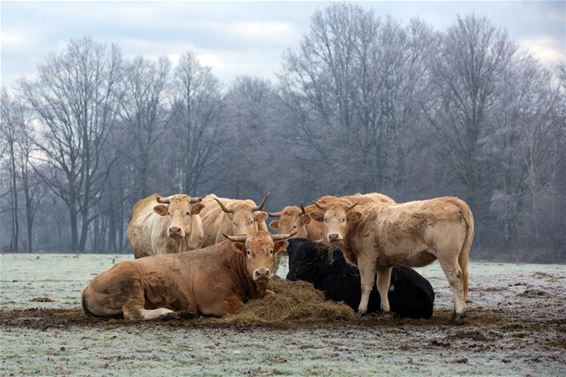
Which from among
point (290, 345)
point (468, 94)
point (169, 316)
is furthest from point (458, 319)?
point (468, 94)

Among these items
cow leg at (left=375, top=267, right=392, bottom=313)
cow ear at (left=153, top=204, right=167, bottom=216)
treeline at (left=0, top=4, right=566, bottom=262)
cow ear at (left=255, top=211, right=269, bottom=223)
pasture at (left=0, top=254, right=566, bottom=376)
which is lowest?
pasture at (left=0, top=254, right=566, bottom=376)

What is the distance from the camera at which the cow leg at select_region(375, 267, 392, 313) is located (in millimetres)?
14859

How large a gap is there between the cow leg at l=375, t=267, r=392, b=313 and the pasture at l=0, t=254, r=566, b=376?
34cm

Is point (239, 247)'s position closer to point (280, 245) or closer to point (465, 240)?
point (280, 245)

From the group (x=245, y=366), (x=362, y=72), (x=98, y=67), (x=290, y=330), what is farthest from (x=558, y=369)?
(x=98, y=67)

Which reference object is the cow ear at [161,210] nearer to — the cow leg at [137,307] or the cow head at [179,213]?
the cow head at [179,213]

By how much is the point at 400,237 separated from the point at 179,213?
490 centimetres

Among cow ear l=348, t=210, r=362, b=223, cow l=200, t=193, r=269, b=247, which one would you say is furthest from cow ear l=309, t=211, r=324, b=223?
cow l=200, t=193, r=269, b=247

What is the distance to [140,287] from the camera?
14086 mm

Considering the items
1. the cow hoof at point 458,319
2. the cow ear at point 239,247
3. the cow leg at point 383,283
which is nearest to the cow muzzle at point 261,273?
the cow ear at point 239,247

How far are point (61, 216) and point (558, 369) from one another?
80789 millimetres

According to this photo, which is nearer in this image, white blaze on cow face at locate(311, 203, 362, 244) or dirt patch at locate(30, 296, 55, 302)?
white blaze on cow face at locate(311, 203, 362, 244)

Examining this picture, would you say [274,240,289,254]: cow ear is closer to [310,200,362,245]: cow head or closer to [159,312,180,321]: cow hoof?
[310,200,362,245]: cow head

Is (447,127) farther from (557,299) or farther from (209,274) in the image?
(209,274)
